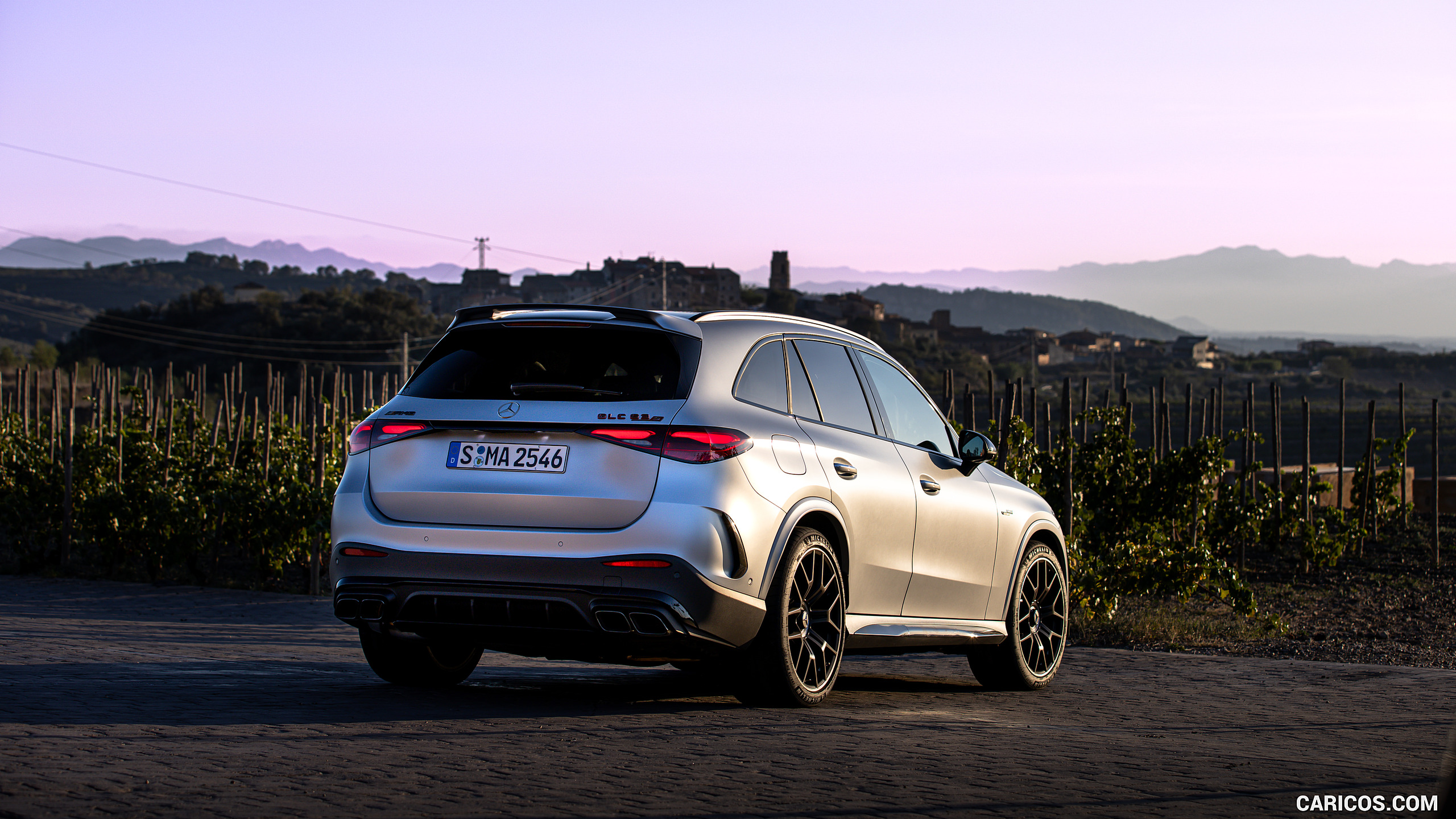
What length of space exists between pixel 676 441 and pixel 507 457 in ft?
2.44

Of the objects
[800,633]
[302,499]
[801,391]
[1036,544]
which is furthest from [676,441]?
[302,499]

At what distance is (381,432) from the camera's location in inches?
252

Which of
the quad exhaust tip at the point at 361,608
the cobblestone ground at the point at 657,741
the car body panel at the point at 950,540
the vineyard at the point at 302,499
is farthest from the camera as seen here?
the vineyard at the point at 302,499

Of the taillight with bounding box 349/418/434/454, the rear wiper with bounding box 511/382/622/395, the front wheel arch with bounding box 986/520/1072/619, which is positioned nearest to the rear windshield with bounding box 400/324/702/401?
the rear wiper with bounding box 511/382/622/395

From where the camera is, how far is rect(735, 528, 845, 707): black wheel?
20.8ft

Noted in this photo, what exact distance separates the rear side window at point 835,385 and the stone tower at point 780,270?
177 metres

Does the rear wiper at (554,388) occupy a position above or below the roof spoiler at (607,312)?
below

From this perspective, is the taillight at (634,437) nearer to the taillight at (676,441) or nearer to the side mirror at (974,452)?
the taillight at (676,441)

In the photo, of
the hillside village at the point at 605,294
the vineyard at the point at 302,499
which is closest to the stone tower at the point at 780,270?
the hillside village at the point at 605,294

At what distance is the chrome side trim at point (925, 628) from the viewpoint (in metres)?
6.95

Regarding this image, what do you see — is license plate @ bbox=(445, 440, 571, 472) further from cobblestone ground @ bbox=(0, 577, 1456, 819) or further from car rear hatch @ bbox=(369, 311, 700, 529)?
cobblestone ground @ bbox=(0, 577, 1456, 819)

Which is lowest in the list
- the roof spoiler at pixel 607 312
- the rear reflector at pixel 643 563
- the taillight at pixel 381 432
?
the rear reflector at pixel 643 563

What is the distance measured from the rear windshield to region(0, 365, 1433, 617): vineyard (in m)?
6.61

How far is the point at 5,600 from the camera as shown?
12391 mm
